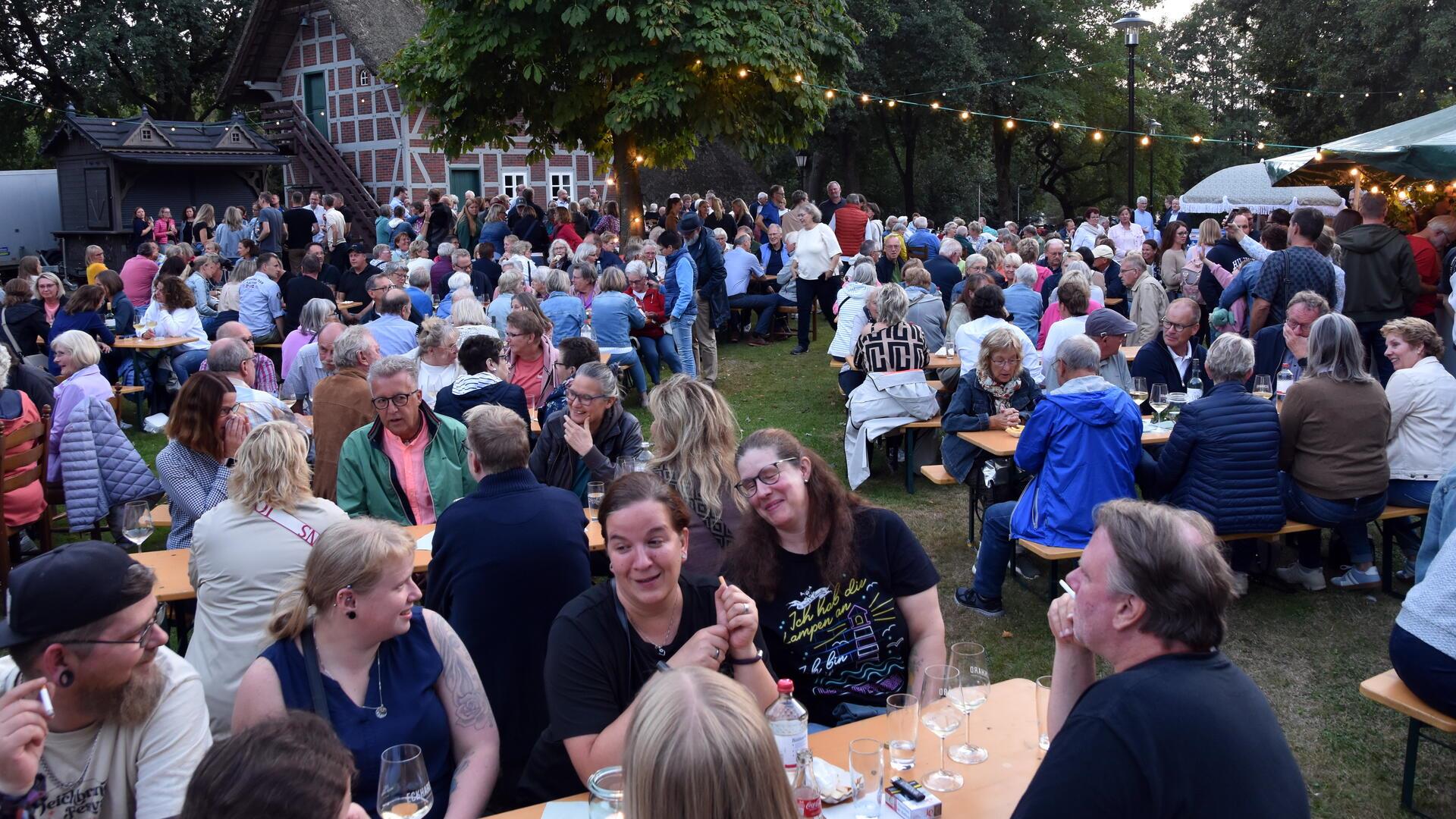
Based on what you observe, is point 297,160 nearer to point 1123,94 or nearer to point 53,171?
point 53,171

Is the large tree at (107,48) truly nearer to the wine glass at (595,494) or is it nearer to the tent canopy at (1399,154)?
the tent canopy at (1399,154)

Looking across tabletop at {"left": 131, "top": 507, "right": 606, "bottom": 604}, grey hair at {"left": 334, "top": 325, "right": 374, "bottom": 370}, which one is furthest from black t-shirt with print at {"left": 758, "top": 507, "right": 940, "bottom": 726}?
grey hair at {"left": 334, "top": 325, "right": 374, "bottom": 370}

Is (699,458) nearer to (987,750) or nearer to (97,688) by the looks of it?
Answer: (987,750)

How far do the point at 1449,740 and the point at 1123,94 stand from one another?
1435 inches

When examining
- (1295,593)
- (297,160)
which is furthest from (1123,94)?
(1295,593)

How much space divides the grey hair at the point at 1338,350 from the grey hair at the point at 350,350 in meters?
5.07

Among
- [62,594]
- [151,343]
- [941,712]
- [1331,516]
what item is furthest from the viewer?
[151,343]

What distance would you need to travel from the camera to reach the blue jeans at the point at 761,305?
47.1 ft

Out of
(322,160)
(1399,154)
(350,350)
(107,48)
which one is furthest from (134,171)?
(1399,154)

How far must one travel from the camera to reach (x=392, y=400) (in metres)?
4.79

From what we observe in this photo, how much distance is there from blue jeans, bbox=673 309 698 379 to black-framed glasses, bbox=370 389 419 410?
689 cm

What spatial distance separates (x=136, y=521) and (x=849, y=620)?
3.02 meters

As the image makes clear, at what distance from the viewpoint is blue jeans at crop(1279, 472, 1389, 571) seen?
5688mm

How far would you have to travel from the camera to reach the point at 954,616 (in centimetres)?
579
